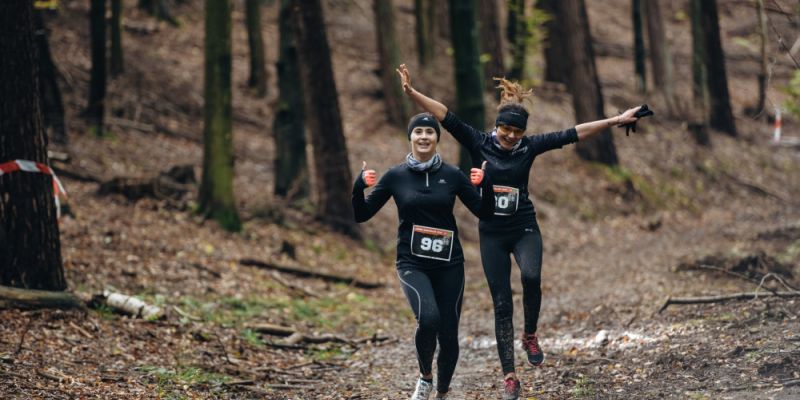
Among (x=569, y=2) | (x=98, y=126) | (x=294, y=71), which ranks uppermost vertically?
(x=569, y=2)

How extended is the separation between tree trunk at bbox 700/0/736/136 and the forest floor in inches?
42.3

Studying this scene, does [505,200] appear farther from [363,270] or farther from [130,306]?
[363,270]

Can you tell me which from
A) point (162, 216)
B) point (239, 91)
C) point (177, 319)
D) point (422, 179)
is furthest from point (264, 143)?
point (422, 179)

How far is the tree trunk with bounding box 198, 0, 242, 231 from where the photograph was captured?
14070mm

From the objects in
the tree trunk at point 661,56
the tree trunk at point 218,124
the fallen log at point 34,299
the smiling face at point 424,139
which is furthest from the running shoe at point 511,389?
the tree trunk at point 661,56

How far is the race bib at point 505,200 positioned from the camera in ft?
24.2

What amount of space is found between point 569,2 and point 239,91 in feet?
30.4

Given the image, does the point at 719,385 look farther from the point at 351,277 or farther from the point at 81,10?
the point at 81,10

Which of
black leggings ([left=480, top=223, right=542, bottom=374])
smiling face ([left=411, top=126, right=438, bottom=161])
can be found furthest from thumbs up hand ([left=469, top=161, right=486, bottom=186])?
black leggings ([left=480, top=223, right=542, bottom=374])

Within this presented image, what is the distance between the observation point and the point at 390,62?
892 inches

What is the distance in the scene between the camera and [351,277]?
1404 cm

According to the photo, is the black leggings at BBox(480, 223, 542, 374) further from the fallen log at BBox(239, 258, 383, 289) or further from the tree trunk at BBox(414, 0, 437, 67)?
the tree trunk at BBox(414, 0, 437, 67)

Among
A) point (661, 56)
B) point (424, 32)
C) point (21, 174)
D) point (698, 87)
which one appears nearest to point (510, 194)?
point (21, 174)

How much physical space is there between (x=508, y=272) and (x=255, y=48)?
17.6 meters
